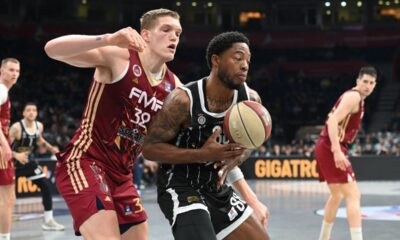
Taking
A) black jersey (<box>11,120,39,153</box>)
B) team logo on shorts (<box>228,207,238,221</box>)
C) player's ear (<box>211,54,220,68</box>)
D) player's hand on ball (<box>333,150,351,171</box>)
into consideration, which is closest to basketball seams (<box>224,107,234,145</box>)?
player's ear (<box>211,54,220,68</box>)

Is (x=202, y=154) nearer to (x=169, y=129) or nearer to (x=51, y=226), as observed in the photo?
(x=169, y=129)

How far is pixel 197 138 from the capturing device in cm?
387

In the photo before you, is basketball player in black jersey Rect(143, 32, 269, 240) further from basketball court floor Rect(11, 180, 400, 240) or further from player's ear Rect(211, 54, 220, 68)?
basketball court floor Rect(11, 180, 400, 240)

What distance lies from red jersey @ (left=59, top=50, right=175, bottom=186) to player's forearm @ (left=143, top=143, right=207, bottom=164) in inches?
7.5

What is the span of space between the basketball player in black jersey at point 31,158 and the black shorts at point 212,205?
4648 millimetres

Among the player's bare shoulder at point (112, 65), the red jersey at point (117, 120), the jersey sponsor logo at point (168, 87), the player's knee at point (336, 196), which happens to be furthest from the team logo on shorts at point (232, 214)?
the player's knee at point (336, 196)

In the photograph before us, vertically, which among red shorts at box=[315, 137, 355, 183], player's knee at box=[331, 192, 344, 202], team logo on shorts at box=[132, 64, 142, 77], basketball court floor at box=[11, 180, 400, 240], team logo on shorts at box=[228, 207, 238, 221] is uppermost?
team logo on shorts at box=[132, 64, 142, 77]

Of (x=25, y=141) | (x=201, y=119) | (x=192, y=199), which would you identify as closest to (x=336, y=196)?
(x=192, y=199)

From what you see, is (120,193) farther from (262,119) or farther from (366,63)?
(366,63)

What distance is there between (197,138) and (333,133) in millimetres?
2952

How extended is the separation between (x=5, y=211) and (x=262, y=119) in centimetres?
379

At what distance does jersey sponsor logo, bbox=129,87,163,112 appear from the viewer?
3809 millimetres

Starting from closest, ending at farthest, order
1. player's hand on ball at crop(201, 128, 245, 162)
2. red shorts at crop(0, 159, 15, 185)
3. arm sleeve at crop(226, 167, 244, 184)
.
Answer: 1. player's hand on ball at crop(201, 128, 245, 162)
2. arm sleeve at crop(226, 167, 244, 184)
3. red shorts at crop(0, 159, 15, 185)

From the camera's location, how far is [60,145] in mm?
16703
